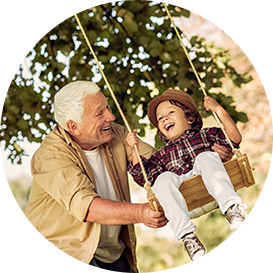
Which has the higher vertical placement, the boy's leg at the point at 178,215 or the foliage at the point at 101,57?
the foliage at the point at 101,57

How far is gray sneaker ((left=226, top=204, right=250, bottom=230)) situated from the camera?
1.73 metres

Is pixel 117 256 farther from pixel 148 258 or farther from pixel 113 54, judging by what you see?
pixel 148 258

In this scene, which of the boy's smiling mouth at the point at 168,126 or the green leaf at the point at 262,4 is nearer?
the green leaf at the point at 262,4

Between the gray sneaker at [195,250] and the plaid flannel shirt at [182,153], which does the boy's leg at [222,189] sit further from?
the plaid flannel shirt at [182,153]

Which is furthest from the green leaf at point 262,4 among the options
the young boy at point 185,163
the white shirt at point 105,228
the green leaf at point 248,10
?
the white shirt at point 105,228

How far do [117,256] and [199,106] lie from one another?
1767mm

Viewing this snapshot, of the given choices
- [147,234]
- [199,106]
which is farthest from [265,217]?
[199,106]

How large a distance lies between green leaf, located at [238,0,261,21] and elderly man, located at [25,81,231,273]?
3.11ft

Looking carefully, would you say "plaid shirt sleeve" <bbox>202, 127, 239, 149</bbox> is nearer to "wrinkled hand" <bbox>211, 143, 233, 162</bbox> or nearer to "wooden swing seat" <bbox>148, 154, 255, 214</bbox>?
"wrinkled hand" <bbox>211, 143, 233, 162</bbox>

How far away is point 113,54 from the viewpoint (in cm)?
357

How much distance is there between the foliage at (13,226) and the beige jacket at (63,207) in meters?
9.03

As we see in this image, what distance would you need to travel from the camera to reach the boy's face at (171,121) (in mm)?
2342

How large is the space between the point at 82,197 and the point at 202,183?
0.59 metres

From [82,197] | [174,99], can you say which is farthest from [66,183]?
[174,99]
